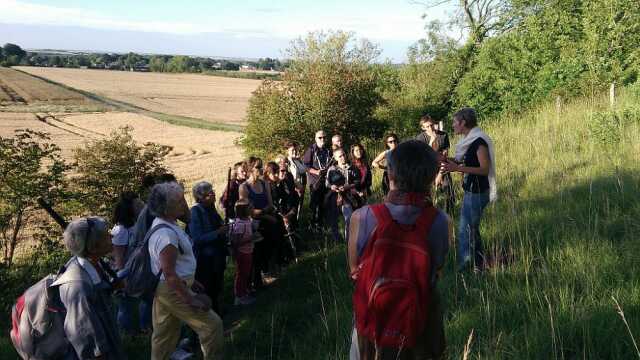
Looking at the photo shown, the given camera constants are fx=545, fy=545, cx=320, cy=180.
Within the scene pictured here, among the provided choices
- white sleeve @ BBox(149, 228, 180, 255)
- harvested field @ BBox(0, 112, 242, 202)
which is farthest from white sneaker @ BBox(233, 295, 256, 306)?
harvested field @ BBox(0, 112, 242, 202)

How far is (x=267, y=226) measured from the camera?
8.09m

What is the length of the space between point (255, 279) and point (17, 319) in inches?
173

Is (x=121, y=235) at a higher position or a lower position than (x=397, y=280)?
lower

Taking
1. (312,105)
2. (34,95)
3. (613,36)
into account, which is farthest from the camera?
(34,95)

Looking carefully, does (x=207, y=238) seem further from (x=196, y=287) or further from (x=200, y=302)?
(x=200, y=302)

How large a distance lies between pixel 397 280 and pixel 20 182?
30.4ft

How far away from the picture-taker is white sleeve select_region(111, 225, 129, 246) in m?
6.44

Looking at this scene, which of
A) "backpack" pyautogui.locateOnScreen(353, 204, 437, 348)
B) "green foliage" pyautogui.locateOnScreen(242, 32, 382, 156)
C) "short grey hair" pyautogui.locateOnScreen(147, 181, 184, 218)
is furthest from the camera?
"green foliage" pyautogui.locateOnScreen(242, 32, 382, 156)

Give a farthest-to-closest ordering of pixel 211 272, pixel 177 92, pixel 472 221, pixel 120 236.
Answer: pixel 177 92 → pixel 120 236 → pixel 211 272 → pixel 472 221

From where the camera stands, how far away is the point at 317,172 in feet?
30.6

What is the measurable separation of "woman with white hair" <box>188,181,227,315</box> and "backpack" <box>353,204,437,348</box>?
12.6 ft

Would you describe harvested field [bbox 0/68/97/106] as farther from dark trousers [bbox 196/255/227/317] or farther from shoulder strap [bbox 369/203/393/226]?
shoulder strap [bbox 369/203/393/226]

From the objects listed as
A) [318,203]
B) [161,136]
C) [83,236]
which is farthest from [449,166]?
[161,136]

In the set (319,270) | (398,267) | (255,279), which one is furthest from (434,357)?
(255,279)
